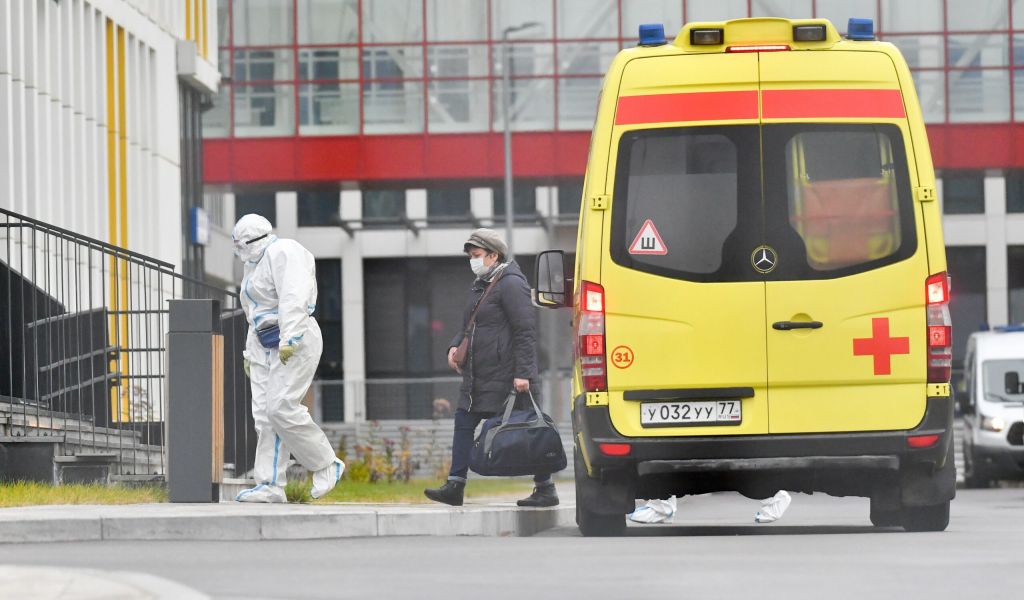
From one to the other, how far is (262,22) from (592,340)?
34.4 metres

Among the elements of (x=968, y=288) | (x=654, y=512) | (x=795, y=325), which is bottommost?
(x=654, y=512)

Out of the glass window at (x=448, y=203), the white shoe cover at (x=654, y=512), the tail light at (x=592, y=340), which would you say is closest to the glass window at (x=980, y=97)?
the glass window at (x=448, y=203)

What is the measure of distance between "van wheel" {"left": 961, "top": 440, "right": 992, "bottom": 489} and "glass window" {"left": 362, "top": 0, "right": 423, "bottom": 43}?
2014 centimetres

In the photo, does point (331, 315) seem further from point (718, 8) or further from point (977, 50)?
point (977, 50)

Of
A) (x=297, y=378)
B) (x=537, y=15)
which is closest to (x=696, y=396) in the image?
(x=297, y=378)

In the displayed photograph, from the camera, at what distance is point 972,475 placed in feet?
88.9

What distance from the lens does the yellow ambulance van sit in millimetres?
10961

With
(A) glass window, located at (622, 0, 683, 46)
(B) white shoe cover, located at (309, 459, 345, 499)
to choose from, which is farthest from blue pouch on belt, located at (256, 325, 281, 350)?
(A) glass window, located at (622, 0, 683, 46)

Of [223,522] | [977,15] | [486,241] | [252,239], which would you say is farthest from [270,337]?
[977,15]

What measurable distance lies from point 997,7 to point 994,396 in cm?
1816

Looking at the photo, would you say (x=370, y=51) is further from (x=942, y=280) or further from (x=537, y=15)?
(x=942, y=280)

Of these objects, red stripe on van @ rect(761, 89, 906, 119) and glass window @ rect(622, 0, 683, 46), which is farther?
glass window @ rect(622, 0, 683, 46)

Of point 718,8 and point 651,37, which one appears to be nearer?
point 651,37

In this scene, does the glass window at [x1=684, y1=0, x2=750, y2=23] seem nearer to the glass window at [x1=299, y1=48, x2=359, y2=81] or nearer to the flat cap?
the glass window at [x1=299, y1=48, x2=359, y2=81]
